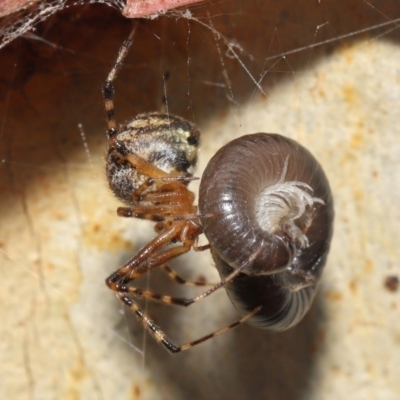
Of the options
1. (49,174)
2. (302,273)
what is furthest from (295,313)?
(49,174)

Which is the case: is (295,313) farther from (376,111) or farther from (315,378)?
(376,111)

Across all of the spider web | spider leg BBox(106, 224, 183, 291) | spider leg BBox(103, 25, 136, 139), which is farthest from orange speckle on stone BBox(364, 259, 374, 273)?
spider leg BBox(103, 25, 136, 139)

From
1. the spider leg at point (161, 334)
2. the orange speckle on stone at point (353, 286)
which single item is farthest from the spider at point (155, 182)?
the orange speckle on stone at point (353, 286)

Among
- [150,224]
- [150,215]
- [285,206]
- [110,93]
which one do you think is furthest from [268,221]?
[150,224]

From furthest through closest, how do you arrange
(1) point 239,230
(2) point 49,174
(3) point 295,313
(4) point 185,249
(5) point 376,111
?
(2) point 49,174
(5) point 376,111
(4) point 185,249
(3) point 295,313
(1) point 239,230

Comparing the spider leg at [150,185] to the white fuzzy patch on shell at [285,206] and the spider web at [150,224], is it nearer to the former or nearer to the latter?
the white fuzzy patch on shell at [285,206]

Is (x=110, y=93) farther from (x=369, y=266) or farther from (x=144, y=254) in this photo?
(x=369, y=266)

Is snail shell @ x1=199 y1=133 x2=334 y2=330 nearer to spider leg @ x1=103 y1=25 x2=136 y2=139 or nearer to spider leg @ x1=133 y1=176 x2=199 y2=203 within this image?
spider leg @ x1=133 y1=176 x2=199 y2=203
